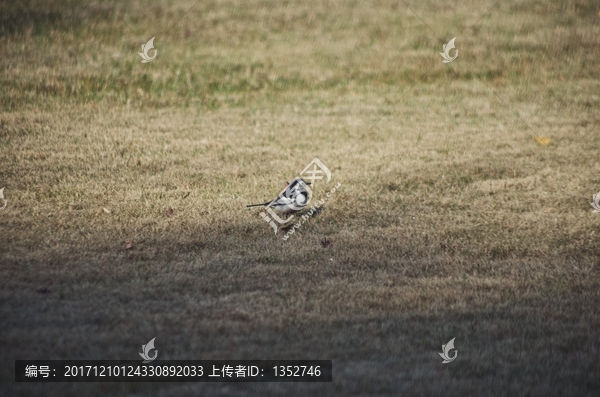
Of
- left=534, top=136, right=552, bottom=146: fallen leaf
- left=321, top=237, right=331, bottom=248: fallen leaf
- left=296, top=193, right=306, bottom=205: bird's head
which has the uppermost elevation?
left=534, top=136, right=552, bottom=146: fallen leaf

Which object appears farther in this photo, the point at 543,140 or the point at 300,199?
the point at 543,140

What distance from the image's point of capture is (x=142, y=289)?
5734 mm

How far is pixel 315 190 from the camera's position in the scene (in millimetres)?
8922

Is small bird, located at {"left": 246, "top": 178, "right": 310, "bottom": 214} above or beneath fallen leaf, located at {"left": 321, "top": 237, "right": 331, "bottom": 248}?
above

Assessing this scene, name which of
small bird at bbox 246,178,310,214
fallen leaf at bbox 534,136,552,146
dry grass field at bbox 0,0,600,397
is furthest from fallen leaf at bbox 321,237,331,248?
fallen leaf at bbox 534,136,552,146

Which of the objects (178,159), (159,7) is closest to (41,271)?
(178,159)

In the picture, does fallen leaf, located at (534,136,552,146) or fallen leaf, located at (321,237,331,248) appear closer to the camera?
fallen leaf, located at (321,237,331,248)

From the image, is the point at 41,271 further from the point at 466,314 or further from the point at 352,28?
the point at 352,28

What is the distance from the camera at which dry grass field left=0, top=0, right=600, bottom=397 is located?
4723 millimetres

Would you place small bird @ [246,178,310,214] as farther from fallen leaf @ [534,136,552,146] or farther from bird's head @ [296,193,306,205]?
fallen leaf @ [534,136,552,146]

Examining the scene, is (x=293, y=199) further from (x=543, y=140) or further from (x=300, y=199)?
(x=543, y=140)

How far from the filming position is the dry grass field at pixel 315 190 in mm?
4723

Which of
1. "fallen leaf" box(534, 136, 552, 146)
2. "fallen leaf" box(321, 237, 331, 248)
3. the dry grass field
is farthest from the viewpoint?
"fallen leaf" box(534, 136, 552, 146)

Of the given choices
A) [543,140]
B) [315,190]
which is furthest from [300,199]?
[543,140]
